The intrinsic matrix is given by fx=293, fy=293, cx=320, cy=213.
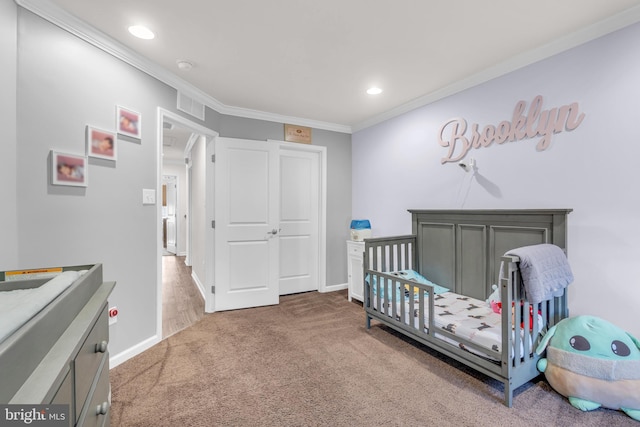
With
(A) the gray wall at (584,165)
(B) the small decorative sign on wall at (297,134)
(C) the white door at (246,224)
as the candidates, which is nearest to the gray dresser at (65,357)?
(C) the white door at (246,224)

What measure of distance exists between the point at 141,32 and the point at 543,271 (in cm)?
300

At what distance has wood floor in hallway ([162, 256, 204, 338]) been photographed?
299cm

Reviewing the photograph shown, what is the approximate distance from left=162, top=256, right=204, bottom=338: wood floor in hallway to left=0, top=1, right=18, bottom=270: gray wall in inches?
58.4

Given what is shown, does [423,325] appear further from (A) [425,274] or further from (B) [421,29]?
(B) [421,29]

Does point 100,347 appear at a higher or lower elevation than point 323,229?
lower

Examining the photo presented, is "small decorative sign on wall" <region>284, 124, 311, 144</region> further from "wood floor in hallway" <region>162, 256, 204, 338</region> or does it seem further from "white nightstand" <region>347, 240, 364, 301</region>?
"wood floor in hallway" <region>162, 256, 204, 338</region>

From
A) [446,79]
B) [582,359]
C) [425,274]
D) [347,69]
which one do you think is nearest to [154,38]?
[347,69]

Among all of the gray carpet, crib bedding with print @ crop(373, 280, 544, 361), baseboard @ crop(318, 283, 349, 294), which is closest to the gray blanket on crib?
crib bedding with print @ crop(373, 280, 544, 361)

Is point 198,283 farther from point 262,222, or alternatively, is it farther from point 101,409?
point 101,409

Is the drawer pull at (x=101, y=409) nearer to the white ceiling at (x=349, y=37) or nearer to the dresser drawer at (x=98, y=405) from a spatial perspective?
the dresser drawer at (x=98, y=405)

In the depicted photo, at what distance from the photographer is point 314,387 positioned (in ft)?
6.24

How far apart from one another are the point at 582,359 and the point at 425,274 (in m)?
1.44

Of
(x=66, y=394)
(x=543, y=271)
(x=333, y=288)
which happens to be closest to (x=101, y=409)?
(x=66, y=394)

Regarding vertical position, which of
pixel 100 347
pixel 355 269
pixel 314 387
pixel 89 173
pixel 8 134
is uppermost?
pixel 8 134
